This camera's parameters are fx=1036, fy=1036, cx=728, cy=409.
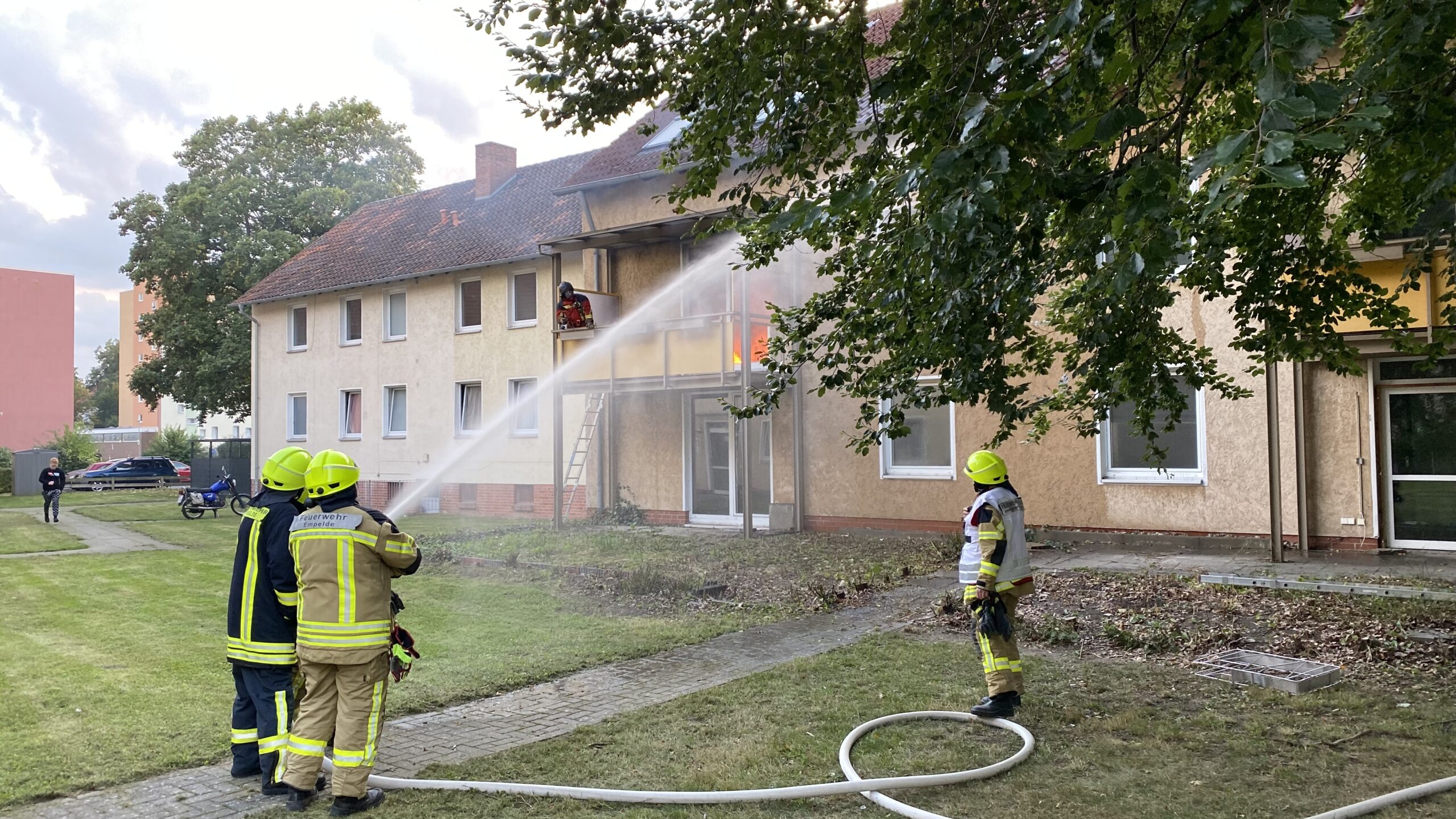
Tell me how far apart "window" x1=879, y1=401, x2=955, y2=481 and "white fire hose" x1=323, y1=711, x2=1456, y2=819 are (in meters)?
10.7

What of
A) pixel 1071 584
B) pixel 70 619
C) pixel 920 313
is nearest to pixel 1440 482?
pixel 1071 584

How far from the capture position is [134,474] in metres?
39.4

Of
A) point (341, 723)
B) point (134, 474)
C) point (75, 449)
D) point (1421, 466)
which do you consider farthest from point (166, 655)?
point (75, 449)

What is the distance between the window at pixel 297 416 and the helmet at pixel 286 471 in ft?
83.0

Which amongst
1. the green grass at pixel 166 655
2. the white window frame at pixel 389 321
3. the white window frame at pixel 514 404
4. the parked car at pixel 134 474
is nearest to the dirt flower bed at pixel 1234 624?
the green grass at pixel 166 655

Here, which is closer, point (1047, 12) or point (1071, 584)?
point (1047, 12)

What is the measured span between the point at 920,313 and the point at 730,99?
1.78m

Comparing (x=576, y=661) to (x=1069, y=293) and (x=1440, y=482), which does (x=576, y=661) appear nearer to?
(x=1069, y=293)

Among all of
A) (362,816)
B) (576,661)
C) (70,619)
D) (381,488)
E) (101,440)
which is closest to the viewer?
(362,816)

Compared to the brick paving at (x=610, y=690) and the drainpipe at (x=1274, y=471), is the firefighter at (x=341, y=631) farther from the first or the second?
the drainpipe at (x=1274, y=471)

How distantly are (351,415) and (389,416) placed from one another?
1.98 m

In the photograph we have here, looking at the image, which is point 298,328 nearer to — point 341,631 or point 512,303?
point 512,303

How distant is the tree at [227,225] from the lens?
35.7m

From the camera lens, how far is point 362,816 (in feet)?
15.5
